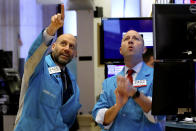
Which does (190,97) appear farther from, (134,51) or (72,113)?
(72,113)

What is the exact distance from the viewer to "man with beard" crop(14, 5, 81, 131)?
1.95 metres

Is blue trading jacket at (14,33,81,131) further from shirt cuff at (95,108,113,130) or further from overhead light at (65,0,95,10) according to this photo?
overhead light at (65,0,95,10)

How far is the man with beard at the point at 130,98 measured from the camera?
1.94m

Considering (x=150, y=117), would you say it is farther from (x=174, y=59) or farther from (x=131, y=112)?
(x=174, y=59)

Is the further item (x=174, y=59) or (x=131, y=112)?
(x=131, y=112)

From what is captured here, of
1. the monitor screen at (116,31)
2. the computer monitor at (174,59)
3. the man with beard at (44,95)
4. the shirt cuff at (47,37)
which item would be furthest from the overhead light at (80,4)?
the computer monitor at (174,59)

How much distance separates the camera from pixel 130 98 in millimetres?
2057

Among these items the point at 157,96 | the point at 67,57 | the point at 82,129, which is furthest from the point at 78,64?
the point at 157,96

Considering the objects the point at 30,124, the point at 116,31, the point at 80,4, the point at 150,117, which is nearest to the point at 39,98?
the point at 30,124

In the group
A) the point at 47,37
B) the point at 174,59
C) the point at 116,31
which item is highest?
the point at 116,31

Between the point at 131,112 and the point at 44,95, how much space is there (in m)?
0.57

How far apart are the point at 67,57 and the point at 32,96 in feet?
1.32

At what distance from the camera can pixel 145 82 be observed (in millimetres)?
2066

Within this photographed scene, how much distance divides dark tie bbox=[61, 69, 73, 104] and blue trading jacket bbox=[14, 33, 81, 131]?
8 cm
